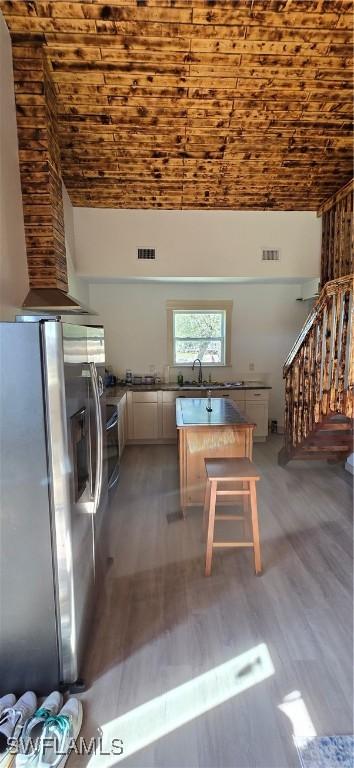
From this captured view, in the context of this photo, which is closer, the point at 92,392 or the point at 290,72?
the point at 92,392

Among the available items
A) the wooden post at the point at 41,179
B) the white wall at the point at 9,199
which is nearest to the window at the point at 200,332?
the wooden post at the point at 41,179

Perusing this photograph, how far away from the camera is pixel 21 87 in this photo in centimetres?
260

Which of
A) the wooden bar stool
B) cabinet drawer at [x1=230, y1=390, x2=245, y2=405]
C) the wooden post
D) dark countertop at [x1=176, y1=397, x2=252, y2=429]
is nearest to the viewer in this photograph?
the wooden bar stool

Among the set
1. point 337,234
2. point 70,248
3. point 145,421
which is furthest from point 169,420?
point 337,234

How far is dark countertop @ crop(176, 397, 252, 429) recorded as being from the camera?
2.95m

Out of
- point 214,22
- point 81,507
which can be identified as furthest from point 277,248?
point 81,507

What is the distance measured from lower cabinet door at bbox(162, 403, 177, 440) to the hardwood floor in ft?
6.66

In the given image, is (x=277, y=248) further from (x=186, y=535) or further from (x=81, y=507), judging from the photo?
(x=81, y=507)

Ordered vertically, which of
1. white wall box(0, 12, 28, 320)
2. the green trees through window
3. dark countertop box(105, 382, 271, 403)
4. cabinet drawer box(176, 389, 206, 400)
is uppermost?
white wall box(0, 12, 28, 320)

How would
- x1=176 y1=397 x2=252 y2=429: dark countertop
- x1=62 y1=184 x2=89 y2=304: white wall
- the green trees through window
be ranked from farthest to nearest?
the green trees through window < x1=62 y1=184 x2=89 y2=304: white wall < x1=176 y1=397 x2=252 y2=429: dark countertop

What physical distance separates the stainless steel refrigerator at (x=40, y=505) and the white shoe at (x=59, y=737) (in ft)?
0.53

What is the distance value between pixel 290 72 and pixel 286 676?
4.23 m

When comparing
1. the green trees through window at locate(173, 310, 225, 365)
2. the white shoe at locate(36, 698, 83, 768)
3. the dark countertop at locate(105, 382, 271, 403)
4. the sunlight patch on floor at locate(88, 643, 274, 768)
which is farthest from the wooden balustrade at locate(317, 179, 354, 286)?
the white shoe at locate(36, 698, 83, 768)

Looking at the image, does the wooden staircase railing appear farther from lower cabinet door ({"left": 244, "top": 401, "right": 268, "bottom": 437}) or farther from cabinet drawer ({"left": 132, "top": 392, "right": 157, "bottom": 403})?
cabinet drawer ({"left": 132, "top": 392, "right": 157, "bottom": 403})
